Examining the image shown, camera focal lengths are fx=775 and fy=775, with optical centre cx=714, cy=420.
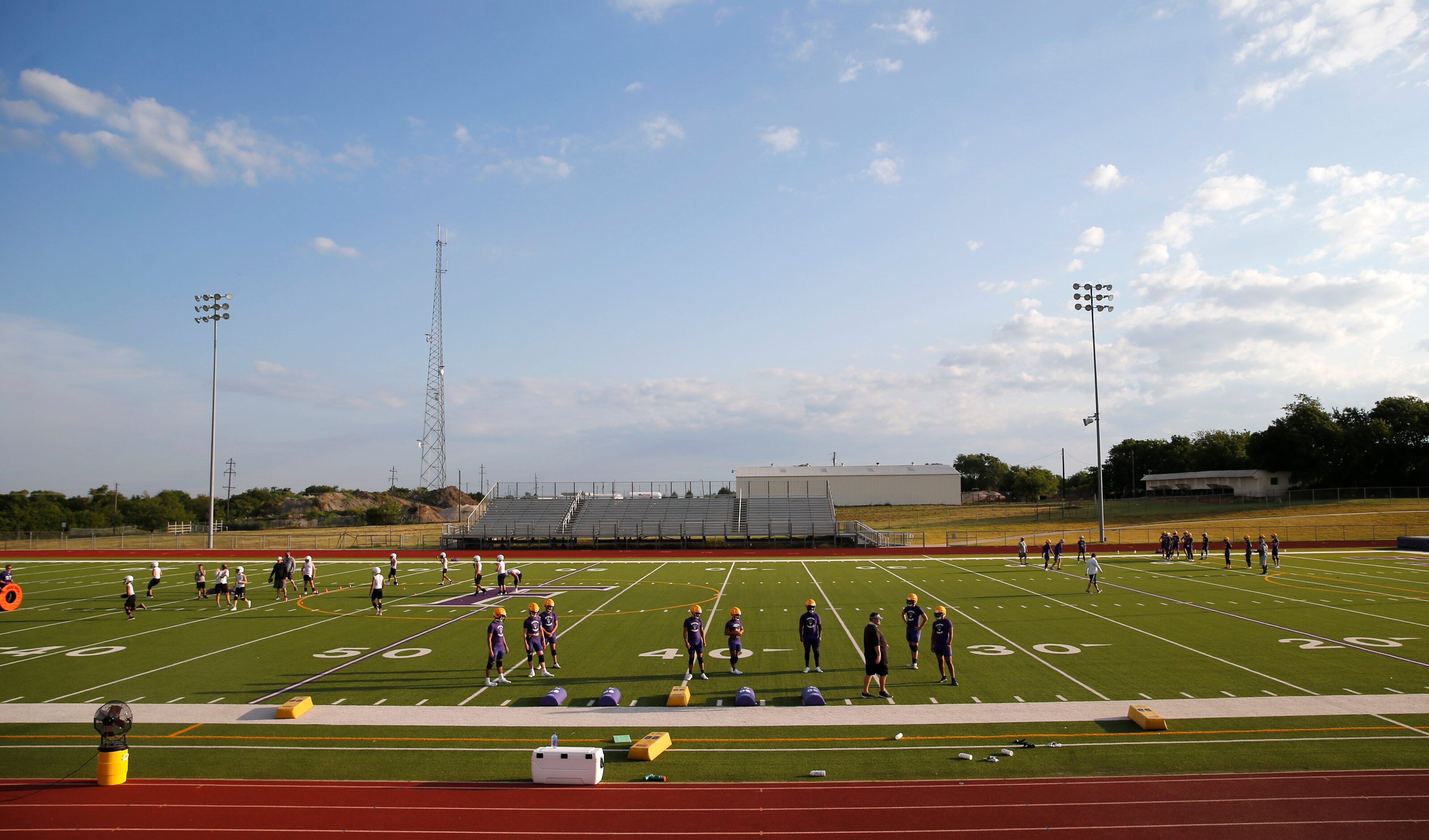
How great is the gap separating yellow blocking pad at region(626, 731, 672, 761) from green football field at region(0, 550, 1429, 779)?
243mm

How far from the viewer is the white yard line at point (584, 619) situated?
1440 centimetres

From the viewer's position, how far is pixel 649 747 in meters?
10.8

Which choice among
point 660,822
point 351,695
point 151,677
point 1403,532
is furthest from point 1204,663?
point 1403,532

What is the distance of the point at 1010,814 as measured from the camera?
891cm

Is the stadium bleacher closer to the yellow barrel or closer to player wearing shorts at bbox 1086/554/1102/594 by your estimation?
player wearing shorts at bbox 1086/554/1102/594

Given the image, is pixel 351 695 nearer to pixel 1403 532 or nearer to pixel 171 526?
pixel 1403 532

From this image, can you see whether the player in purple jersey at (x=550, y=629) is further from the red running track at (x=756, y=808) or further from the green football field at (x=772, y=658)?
the red running track at (x=756, y=808)

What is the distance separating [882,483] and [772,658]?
7829 cm

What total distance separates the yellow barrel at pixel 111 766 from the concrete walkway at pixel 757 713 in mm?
2758

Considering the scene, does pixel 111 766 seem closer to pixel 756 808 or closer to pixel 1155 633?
pixel 756 808

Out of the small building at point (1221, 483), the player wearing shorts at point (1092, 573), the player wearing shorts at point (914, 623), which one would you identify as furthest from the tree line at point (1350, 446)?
the player wearing shorts at point (914, 623)

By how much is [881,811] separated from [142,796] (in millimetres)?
9165

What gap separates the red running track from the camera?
8633mm

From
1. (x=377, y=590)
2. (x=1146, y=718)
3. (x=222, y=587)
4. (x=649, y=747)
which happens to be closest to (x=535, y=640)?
(x=649, y=747)
